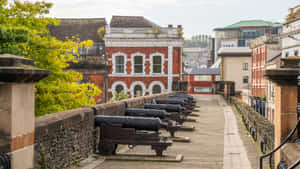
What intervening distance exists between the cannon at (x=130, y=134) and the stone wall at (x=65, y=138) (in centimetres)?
34

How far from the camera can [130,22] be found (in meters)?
45.1

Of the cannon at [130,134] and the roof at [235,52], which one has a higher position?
the roof at [235,52]

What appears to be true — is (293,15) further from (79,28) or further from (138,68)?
(79,28)

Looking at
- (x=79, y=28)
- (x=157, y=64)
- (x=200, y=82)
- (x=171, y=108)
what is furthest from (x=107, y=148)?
(x=200, y=82)

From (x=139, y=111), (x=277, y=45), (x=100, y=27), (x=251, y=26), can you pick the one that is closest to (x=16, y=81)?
(x=139, y=111)

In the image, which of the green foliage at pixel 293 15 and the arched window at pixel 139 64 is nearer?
the arched window at pixel 139 64

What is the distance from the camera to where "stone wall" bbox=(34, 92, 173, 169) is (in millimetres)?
6160

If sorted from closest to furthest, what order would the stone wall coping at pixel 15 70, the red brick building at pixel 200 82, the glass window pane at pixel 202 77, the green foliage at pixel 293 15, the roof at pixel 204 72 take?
the stone wall coping at pixel 15 70
the green foliage at pixel 293 15
the red brick building at pixel 200 82
the glass window pane at pixel 202 77
the roof at pixel 204 72

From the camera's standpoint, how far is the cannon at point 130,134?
8.93 m

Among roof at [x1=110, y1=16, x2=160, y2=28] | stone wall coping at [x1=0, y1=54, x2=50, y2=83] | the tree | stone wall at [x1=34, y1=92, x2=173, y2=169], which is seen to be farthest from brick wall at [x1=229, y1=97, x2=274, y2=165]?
roof at [x1=110, y1=16, x2=160, y2=28]

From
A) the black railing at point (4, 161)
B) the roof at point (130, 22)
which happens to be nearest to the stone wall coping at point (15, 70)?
the black railing at point (4, 161)

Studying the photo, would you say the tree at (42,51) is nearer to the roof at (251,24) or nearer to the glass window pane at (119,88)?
the glass window pane at (119,88)

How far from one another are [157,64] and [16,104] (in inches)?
1393

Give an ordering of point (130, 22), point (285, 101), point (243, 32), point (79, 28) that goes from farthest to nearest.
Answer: point (243, 32) < point (79, 28) < point (130, 22) < point (285, 101)
